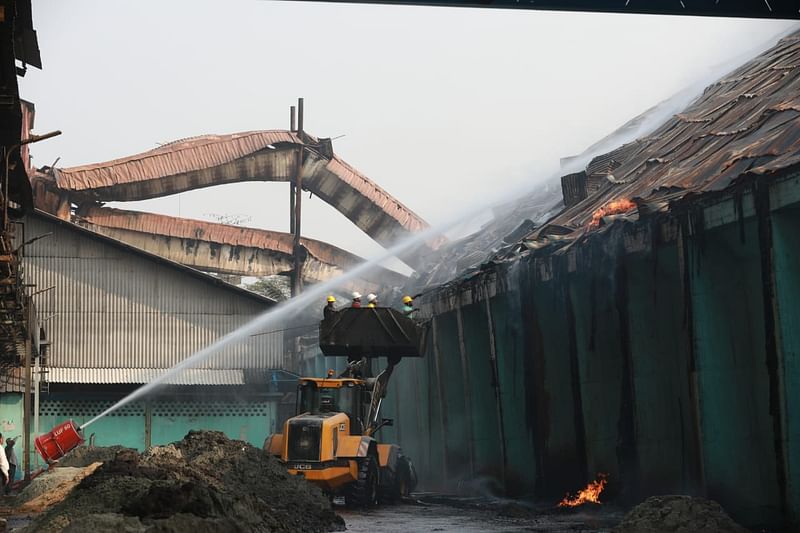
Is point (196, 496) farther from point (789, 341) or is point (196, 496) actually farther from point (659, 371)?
point (659, 371)

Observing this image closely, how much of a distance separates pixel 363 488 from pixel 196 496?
303 inches

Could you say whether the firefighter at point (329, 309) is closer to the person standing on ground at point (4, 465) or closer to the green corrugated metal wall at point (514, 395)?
the green corrugated metal wall at point (514, 395)

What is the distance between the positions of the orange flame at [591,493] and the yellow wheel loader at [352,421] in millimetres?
3619

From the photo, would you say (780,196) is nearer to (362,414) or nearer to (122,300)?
(362,414)

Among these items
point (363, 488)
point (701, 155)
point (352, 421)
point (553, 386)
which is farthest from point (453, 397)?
point (701, 155)

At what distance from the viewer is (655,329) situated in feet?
60.7

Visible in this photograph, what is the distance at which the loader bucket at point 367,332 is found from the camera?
22078 millimetres

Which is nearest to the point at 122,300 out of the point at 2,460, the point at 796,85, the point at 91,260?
the point at 91,260

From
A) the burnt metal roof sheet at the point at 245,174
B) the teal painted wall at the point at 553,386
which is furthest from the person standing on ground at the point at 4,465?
the burnt metal roof sheet at the point at 245,174

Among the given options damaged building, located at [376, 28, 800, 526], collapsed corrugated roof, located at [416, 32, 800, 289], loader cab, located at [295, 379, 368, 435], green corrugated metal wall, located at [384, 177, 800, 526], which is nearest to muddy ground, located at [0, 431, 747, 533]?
green corrugated metal wall, located at [384, 177, 800, 526]

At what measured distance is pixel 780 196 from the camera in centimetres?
1448

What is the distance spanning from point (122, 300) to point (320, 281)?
26.8ft

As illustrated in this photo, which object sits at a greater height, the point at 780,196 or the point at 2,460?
the point at 780,196

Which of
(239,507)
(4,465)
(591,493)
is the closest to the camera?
(239,507)
